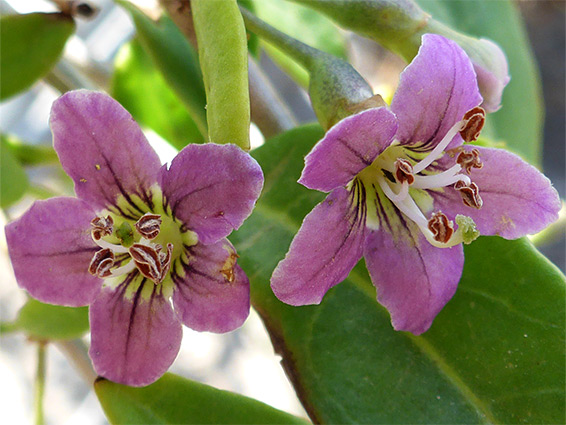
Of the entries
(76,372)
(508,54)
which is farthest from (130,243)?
(76,372)

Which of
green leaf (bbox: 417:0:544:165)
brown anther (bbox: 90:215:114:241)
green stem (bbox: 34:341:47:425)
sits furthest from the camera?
green leaf (bbox: 417:0:544:165)

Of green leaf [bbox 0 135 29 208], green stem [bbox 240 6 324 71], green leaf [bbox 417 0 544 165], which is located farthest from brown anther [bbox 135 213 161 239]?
green leaf [bbox 417 0 544 165]

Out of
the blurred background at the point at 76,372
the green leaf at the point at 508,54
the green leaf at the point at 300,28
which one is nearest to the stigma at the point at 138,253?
the green leaf at the point at 300,28

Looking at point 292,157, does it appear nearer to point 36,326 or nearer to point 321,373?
point 321,373

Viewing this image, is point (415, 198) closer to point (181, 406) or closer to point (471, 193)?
point (471, 193)

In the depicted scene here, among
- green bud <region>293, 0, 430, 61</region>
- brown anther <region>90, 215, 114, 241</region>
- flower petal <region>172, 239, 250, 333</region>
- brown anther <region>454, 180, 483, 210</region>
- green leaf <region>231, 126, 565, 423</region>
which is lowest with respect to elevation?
green leaf <region>231, 126, 565, 423</region>

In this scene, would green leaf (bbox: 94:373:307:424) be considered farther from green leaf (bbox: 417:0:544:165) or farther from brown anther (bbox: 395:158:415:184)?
green leaf (bbox: 417:0:544:165)
